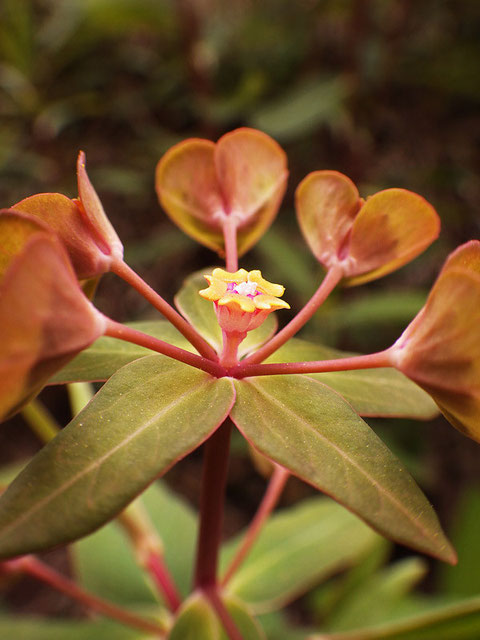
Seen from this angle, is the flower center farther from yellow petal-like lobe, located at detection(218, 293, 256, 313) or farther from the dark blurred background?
the dark blurred background

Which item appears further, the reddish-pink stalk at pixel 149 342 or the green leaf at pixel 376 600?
the green leaf at pixel 376 600

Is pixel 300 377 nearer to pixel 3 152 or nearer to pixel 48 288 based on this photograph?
pixel 48 288

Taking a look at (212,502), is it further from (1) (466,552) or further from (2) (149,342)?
(1) (466,552)

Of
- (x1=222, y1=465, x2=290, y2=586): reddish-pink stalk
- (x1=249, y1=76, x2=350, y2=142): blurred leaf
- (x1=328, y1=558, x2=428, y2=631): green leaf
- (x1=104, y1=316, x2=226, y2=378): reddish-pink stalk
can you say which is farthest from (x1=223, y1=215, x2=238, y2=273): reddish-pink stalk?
(x1=249, y1=76, x2=350, y2=142): blurred leaf

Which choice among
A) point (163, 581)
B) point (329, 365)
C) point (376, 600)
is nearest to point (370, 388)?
point (329, 365)

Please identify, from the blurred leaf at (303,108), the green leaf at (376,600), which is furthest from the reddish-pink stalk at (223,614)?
the blurred leaf at (303,108)

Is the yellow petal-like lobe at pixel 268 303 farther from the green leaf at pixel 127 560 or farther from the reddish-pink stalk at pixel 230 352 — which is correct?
the green leaf at pixel 127 560

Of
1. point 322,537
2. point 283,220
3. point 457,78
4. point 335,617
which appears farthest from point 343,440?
point 457,78
